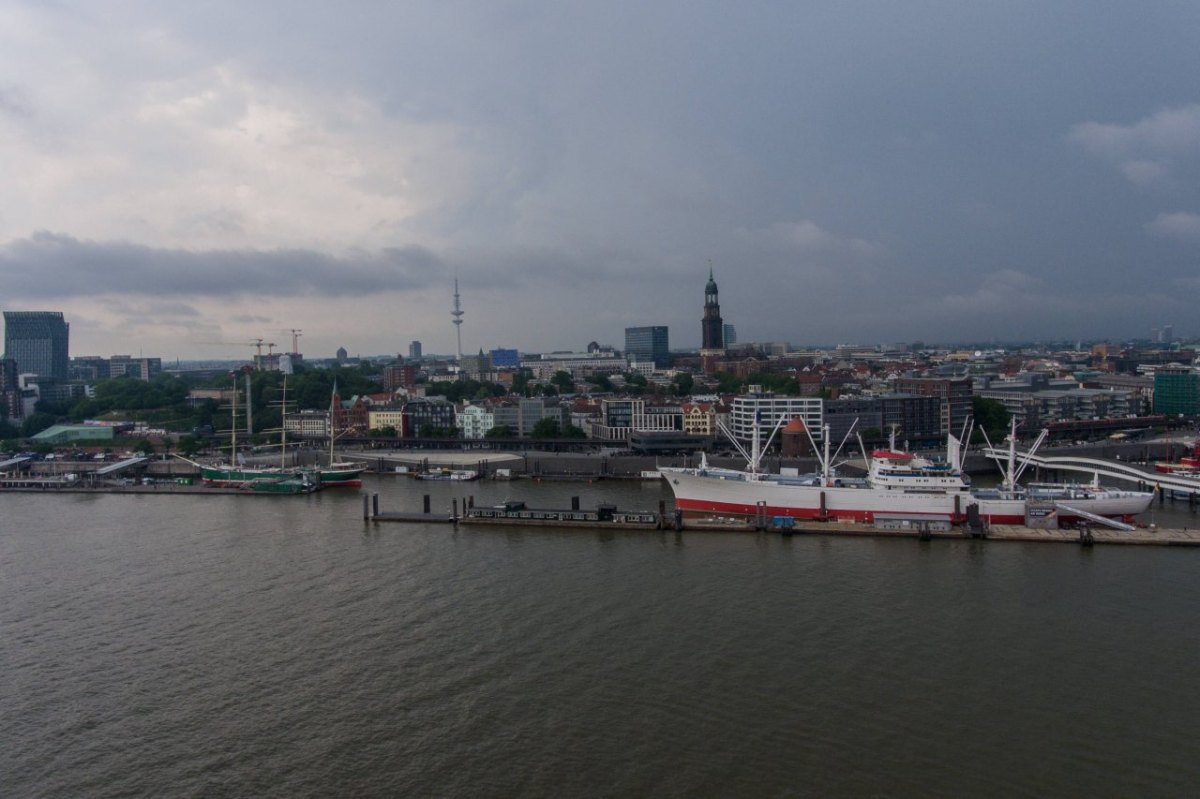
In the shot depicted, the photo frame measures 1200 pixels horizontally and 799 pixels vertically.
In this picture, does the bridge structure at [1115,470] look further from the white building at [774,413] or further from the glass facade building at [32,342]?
the glass facade building at [32,342]

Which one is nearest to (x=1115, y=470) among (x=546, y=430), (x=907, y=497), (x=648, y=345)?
(x=907, y=497)

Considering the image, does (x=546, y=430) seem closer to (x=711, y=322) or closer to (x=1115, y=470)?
(x=1115, y=470)

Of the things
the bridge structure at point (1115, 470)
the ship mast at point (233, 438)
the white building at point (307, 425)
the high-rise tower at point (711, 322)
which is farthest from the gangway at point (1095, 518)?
the high-rise tower at point (711, 322)

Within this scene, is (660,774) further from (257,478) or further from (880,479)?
(257,478)

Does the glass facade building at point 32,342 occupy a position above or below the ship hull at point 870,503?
above

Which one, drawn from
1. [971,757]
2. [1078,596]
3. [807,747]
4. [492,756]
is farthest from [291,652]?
[1078,596]

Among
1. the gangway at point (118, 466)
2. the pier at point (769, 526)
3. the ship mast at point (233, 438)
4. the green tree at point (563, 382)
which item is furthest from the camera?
the green tree at point (563, 382)
